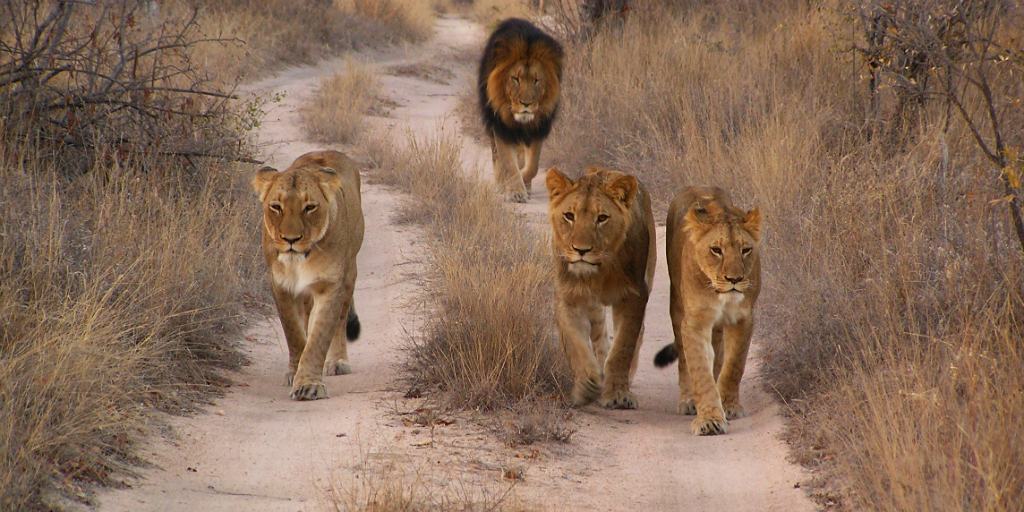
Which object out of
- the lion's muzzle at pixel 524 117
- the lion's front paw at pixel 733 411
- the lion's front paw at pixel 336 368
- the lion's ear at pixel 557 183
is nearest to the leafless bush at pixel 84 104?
the lion's front paw at pixel 336 368

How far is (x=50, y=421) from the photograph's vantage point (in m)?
3.25

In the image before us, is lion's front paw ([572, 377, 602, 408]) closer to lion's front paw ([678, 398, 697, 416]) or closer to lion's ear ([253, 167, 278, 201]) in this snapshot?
lion's front paw ([678, 398, 697, 416])

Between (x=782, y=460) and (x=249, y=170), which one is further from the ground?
(x=249, y=170)

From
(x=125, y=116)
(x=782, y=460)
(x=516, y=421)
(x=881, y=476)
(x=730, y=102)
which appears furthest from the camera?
(x=730, y=102)

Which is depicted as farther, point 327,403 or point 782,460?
point 327,403

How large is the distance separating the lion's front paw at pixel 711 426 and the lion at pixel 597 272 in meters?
0.48

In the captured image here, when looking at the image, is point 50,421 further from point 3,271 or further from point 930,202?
point 930,202

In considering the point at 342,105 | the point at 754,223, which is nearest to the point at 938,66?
the point at 754,223

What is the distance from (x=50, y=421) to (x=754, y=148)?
17.6 ft

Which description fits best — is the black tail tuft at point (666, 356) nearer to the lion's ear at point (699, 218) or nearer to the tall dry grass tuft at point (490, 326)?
the tall dry grass tuft at point (490, 326)

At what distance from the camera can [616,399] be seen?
4.62 meters

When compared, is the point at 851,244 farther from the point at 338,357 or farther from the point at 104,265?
the point at 104,265

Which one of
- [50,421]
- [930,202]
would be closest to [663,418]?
[930,202]

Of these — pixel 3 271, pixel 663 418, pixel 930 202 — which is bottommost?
pixel 663 418
